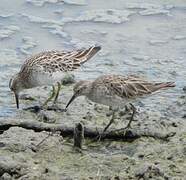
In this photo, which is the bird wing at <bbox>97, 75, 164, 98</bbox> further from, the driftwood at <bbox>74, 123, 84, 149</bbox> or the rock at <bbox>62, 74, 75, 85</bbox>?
the rock at <bbox>62, 74, 75, 85</bbox>

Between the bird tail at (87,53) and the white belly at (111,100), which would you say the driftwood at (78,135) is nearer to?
the white belly at (111,100)

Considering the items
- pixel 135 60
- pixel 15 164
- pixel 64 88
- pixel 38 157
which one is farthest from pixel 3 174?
pixel 135 60

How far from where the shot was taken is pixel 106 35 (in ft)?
38.5

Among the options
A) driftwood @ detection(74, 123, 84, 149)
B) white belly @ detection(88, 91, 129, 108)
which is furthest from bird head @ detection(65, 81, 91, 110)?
driftwood @ detection(74, 123, 84, 149)

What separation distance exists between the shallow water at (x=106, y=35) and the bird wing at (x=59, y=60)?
2.07 feet

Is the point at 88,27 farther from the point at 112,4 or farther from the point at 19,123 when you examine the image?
the point at 19,123

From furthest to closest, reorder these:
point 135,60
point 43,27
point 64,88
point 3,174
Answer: point 43,27 < point 135,60 < point 64,88 < point 3,174

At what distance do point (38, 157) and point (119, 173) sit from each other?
37.6 inches

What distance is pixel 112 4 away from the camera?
512 inches

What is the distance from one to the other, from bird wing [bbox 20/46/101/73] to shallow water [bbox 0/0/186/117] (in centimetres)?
63

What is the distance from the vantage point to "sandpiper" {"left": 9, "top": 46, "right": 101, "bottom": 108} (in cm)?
924

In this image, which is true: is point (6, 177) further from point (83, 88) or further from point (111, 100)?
point (83, 88)

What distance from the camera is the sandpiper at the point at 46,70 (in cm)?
924

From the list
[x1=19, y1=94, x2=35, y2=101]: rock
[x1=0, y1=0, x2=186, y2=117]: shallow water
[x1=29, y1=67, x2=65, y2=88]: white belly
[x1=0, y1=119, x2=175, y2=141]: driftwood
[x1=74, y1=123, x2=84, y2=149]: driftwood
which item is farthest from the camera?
[x1=0, y1=0, x2=186, y2=117]: shallow water
